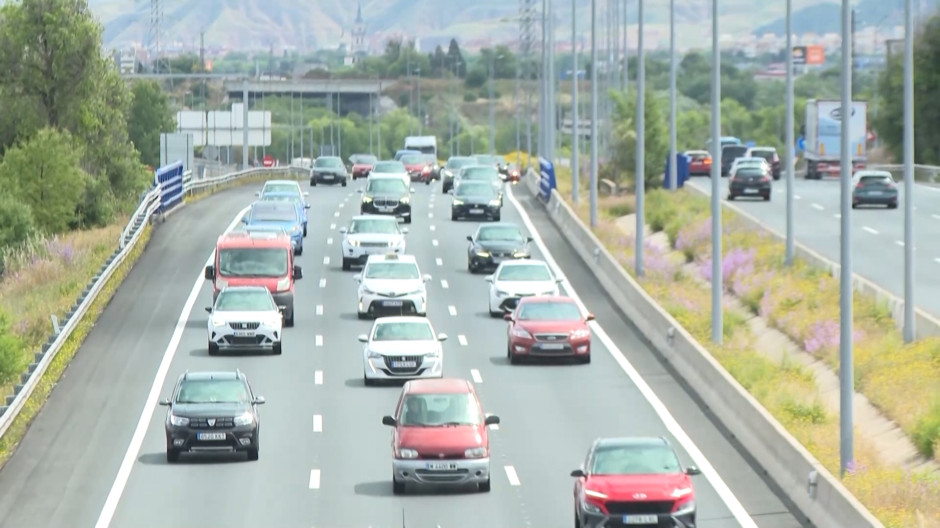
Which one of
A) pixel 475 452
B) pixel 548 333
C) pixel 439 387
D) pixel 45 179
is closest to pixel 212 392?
pixel 439 387

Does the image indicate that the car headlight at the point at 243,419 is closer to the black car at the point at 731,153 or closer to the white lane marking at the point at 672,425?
the white lane marking at the point at 672,425

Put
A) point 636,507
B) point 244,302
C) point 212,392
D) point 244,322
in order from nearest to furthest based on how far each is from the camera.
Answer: point 636,507 → point 212,392 → point 244,322 → point 244,302

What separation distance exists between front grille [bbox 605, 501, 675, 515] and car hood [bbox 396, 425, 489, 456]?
15.4 ft

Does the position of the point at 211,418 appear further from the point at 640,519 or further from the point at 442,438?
the point at 640,519

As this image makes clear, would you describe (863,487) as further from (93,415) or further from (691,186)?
(691,186)

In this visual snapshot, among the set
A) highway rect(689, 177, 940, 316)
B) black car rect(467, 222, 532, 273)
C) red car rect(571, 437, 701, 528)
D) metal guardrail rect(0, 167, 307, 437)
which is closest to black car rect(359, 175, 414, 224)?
metal guardrail rect(0, 167, 307, 437)

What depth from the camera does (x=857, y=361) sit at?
42.7 m

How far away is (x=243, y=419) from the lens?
103 ft

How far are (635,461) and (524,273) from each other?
2511 centimetres

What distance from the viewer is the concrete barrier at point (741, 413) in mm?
25297

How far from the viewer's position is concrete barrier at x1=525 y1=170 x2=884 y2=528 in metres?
25.3


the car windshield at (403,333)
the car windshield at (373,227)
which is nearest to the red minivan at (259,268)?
the car windshield at (403,333)

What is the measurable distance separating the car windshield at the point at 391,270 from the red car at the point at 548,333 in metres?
6.85

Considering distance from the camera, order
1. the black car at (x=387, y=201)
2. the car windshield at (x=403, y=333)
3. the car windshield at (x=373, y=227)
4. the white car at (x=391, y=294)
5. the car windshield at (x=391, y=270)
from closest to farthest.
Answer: the car windshield at (x=403, y=333)
the white car at (x=391, y=294)
the car windshield at (x=391, y=270)
the car windshield at (x=373, y=227)
the black car at (x=387, y=201)
